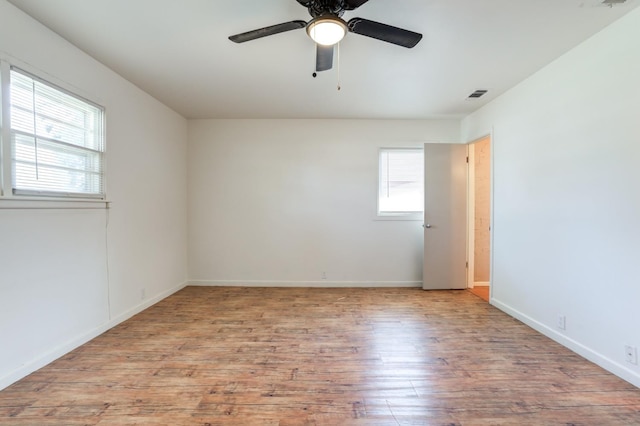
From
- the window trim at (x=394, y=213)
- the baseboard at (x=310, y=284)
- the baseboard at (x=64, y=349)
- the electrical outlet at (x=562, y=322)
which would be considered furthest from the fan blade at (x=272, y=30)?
the baseboard at (x=310, y=284)

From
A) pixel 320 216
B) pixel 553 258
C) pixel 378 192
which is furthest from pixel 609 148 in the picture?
pixel 320 216

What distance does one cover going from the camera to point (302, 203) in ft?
14.7

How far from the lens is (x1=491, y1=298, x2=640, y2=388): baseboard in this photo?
79.1 inches

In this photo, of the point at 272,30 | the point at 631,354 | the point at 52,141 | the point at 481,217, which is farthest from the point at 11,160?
the point at 481,217

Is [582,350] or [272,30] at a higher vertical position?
[272,30]

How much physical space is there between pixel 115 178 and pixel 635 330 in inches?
185

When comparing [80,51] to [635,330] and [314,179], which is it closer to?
[314,179]

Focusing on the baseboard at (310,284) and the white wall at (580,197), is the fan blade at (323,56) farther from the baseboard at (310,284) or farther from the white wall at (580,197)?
the baseboard at (310,284)

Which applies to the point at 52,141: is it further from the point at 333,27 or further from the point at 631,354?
the point at 631,354

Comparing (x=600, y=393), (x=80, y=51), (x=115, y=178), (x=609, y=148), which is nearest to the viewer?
(x=600, y=393)

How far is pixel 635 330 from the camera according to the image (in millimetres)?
1977

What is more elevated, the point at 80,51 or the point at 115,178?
the point at 80,51

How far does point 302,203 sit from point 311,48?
242cm

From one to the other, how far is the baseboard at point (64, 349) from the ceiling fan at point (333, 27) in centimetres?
279
